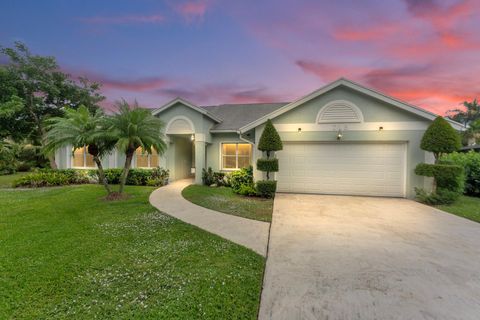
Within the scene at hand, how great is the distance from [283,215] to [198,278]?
162 inches

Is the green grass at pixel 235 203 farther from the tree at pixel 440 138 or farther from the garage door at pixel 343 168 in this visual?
the tree at pixel 440 138

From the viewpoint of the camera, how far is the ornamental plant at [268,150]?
9.50 meters

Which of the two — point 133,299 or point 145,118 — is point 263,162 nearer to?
point 145,118

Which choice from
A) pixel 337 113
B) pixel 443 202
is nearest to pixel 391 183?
pixel 443 202

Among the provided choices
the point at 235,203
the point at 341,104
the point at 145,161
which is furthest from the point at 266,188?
the point at 145,161

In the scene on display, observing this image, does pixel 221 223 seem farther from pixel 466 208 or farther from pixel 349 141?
pixel 466 208

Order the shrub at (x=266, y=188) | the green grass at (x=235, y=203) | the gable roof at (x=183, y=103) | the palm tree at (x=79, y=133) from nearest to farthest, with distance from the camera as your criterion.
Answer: the green grass at (x=235, y=203) < the palm tree at (x=79, y=133) < the shrub at (x=266, y=188) < the gable roof at (x=183, y=103)

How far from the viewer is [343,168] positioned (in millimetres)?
10016

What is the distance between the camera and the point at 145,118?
29.6 ft

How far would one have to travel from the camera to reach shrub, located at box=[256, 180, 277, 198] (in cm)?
946

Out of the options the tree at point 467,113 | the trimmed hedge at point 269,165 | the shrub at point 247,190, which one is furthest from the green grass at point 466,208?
the tree at point 467,113

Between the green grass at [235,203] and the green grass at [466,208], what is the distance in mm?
6303

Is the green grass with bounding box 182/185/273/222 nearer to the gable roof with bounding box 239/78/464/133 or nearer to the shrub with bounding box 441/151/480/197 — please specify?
the gable roof with bounding box 239/78/464/133

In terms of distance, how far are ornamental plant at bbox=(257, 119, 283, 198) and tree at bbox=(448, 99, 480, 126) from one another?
128ft
